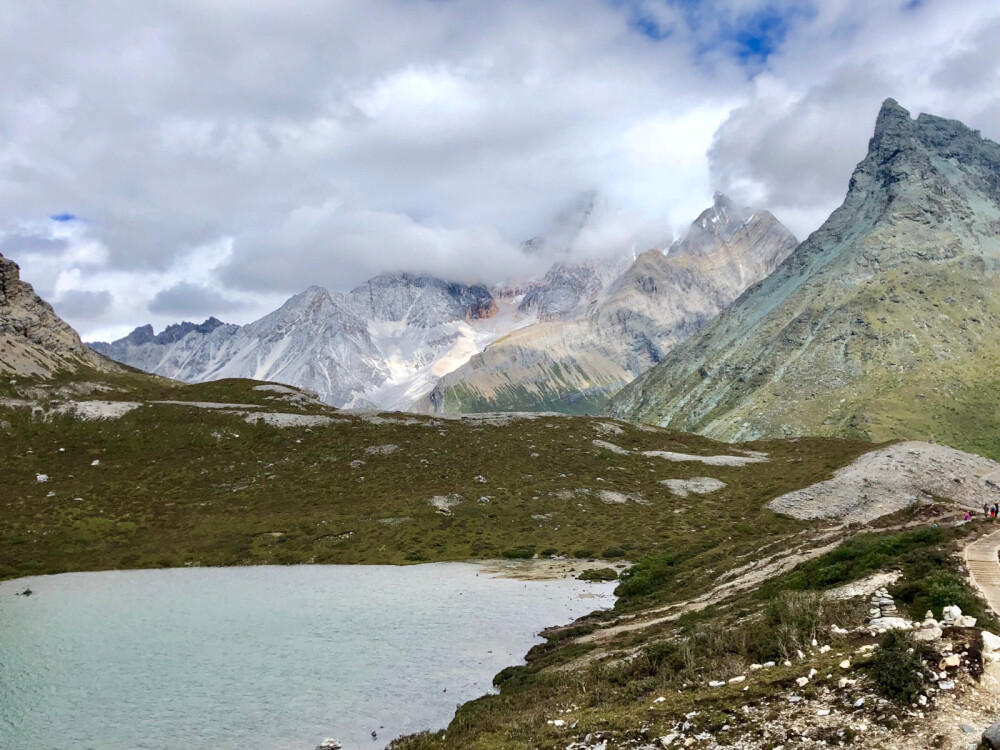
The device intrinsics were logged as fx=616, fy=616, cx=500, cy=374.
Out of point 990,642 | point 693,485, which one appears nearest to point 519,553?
point 693,485

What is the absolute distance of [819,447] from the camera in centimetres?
13412

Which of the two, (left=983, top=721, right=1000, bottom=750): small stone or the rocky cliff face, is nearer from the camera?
(left=983, top=721, right=1000, bottom=750): small stone

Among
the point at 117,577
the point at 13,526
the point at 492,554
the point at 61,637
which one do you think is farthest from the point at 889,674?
the point at 13,526

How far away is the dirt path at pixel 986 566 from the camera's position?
23.5 m

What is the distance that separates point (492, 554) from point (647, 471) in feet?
151

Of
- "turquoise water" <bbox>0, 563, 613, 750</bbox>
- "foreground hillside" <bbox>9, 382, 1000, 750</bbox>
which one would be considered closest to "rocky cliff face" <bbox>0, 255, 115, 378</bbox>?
"foreground hillside" <bbox>9, 382, 1000, 750</bbox>

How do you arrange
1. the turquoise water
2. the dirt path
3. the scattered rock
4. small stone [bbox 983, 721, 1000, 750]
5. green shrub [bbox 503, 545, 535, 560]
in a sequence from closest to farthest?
small stone [bbox 983, 721, 1000, 750], the dirt path, the turquoise water, green shrub [bbox 503, 545, 535, 560], the scattered rock

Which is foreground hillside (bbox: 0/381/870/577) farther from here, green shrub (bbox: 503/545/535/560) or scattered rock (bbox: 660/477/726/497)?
scattered rock (bbox: 660/477/726/497)

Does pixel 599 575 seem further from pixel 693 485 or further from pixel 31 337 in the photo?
pixel 31 337

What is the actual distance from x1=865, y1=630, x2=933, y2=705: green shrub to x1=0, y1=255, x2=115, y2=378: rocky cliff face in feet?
578

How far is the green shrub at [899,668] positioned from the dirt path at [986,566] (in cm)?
538

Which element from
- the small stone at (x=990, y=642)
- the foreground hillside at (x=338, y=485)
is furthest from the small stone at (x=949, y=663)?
the foreground hillside at (x=338, y=485)

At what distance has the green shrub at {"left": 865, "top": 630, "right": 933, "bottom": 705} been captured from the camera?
17.1 meters

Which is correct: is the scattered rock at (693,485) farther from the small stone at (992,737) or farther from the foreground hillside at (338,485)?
the small stone at (992,737)
